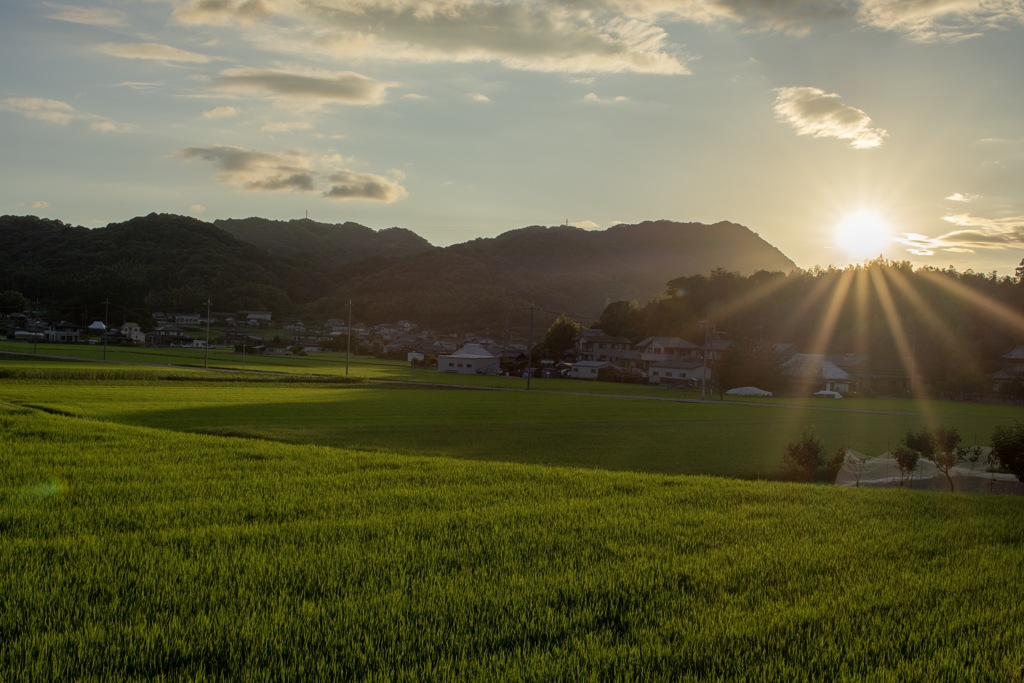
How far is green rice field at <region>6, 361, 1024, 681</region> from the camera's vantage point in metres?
5.27

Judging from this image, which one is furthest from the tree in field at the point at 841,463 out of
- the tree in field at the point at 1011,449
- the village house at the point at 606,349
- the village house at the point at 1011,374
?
the village house at the point at 606,349

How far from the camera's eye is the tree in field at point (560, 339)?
4227 inches

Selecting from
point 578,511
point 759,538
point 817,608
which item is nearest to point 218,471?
point 578,511

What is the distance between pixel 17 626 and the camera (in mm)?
5582

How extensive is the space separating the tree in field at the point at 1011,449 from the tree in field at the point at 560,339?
8777 cm

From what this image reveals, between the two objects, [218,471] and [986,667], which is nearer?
[986,667]

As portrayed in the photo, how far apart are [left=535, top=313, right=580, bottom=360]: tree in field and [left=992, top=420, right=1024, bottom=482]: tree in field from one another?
87.8 m

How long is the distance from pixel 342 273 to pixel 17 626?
180415 millimetres

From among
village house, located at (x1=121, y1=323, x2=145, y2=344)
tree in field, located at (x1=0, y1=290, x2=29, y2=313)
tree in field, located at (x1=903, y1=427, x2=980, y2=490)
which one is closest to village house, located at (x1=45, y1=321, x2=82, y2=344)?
village house, located at (x1=121, y1=323, x2=145, y2=344)

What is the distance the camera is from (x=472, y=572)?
7.16 m

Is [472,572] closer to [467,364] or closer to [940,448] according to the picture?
[940,448]

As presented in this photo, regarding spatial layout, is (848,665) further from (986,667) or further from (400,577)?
(400,577)

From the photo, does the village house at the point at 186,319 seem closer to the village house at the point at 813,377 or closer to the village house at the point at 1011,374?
the village house at the point at 813,377

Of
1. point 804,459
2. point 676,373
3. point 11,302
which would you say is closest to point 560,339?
point 676,373
